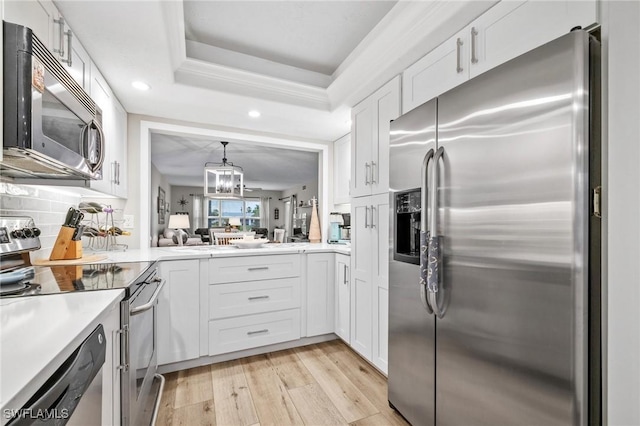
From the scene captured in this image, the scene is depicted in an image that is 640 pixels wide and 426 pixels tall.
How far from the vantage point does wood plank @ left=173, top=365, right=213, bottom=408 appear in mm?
1892

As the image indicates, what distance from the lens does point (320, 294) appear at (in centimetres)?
272

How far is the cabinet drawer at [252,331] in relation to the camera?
2350mm

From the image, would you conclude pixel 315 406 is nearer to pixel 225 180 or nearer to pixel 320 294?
pixel 320 294

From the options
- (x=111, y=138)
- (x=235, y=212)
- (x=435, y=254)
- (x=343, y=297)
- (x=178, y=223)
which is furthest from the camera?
(x=235, y=212)

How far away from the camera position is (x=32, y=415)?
1.57 ft

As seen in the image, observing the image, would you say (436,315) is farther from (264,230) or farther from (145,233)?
(264,230)

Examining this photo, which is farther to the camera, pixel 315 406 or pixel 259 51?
pixel 259 51

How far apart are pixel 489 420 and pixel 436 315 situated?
1.34 ft

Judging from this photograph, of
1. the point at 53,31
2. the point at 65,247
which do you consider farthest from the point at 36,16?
the point at 65,247

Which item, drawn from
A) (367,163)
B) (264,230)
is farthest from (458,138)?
(264,230)

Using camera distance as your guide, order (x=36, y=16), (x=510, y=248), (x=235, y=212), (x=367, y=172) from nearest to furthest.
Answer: (x=510, y=248) < (x=36, y=16) < (x=367, y=172) < (x=235, y=212)
